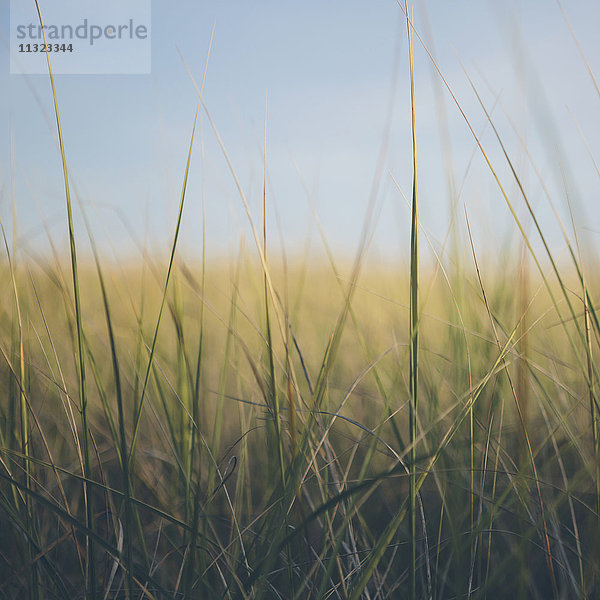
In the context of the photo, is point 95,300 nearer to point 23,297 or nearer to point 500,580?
point 23,297

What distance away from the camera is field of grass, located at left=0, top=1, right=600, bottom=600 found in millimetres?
431

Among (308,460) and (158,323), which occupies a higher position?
(158,323)

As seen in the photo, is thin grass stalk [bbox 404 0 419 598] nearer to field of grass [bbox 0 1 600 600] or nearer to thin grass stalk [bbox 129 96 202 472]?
field of grass [bbox 0 1 600 600]

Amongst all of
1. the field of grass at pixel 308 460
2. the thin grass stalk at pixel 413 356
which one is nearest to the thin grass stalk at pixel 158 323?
the field of grass at pixel 308 460

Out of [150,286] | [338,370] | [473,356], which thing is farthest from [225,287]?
[473,356]

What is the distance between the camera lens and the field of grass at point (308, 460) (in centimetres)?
43

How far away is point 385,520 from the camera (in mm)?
653

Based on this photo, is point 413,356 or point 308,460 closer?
point 413,356

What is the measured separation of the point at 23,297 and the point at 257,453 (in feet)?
1.61

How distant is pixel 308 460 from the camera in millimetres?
527

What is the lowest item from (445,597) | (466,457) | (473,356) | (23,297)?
→ (445,597)

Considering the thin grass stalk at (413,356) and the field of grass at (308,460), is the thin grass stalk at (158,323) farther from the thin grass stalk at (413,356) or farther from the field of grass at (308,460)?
the thin grass stalk at (413,356)

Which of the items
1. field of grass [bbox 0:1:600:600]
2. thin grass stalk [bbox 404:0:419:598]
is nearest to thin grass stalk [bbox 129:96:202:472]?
field of grass [bbox 0:1:600:600]

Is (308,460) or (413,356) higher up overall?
(413,356)
